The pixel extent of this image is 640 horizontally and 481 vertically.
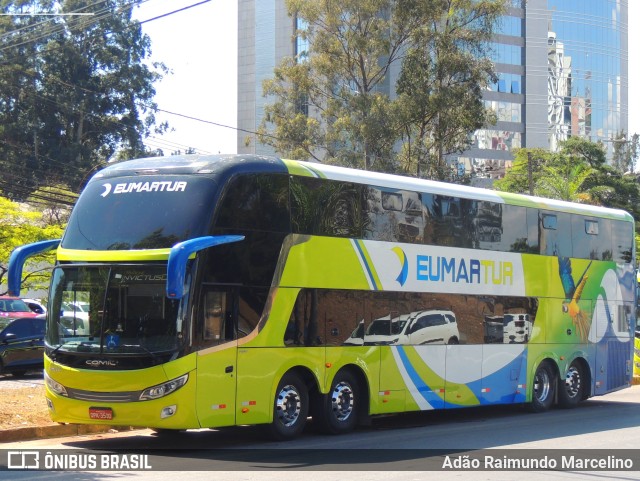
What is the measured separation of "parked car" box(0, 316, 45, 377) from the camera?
22922mm

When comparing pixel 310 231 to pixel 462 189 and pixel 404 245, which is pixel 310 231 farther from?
pixel 462 189

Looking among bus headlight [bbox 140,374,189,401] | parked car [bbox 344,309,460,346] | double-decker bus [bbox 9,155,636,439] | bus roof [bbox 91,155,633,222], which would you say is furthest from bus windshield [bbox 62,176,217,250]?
parked car [bbox 344,309,460,346]

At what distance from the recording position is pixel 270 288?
14086mm

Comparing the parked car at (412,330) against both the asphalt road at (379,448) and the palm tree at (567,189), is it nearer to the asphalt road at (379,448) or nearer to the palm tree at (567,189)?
the asphalt road at (379,448)

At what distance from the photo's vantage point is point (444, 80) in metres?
39.6

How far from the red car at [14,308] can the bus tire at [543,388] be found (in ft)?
51.2

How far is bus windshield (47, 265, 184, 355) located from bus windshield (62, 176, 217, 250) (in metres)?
0.42

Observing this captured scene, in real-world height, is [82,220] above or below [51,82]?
below

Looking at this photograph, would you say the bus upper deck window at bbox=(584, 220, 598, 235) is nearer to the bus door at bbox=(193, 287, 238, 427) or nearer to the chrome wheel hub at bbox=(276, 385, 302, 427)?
the chrome wheel hub at bbox=(276, 385, 302, 427)

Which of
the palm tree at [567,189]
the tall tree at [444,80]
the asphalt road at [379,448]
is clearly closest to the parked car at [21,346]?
the asphalt road at [379,448]

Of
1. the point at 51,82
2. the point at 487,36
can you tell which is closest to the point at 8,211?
the point at 487,36

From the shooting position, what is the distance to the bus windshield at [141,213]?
1309cm

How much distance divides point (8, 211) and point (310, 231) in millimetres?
18822

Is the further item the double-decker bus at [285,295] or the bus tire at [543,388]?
the bus tire at [543,388]
